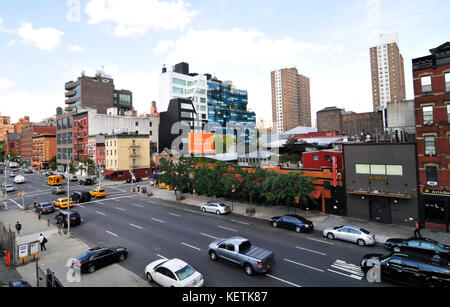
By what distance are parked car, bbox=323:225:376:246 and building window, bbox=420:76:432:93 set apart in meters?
16.0

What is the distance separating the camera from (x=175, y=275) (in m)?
12.9

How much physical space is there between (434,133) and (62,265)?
3389cm

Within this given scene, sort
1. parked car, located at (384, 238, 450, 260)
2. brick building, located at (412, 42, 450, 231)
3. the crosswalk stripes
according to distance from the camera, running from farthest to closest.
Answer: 1. brick building, located at (412, 42, 450, 231)
2. parked car, located at (384, 238, 450, 260)
3. the crosswalk stripes

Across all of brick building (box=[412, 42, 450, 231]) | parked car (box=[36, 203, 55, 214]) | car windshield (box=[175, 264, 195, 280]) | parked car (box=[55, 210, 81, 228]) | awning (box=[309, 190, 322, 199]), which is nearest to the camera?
car windshield (box=[175, 264, 195, 280])

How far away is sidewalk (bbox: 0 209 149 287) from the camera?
1462cm

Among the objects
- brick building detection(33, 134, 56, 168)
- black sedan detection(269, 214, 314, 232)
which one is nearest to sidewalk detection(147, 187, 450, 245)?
black sedan detection(269, 214, 314, 232)

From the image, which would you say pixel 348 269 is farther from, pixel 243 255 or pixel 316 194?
pixel 316 194

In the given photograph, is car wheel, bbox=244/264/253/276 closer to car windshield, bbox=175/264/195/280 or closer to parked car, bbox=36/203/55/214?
car windshield, bbox=175/264/195/280

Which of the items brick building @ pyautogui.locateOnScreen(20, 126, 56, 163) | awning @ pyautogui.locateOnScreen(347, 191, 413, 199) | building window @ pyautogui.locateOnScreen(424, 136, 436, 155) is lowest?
awning @ pyautogui.locateOnScreen(347, 191, 413, 199)

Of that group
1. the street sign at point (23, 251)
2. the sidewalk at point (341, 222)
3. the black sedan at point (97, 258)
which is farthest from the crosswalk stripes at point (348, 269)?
the street sign at point (23, 251)

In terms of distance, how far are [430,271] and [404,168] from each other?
14.8 m

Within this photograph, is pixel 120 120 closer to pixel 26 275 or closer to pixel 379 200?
pixel 26 275
